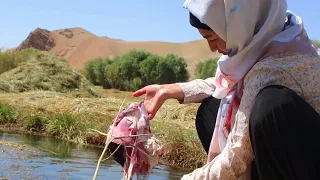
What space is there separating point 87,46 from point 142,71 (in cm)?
1485

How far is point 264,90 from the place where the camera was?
4.45 ft

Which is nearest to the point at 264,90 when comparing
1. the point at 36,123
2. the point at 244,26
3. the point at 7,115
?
the point at 244,26

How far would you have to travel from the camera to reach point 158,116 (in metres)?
6.29

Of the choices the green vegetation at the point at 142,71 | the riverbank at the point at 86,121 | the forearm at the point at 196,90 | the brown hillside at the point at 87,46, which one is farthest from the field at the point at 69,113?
the brown hillside at the point at 87,46

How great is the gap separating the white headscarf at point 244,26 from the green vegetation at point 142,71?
11.1 m

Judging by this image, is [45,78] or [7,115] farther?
[45,78]

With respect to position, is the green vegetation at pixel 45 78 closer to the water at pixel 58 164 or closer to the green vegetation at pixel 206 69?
the green vegetation at pixel 206 69

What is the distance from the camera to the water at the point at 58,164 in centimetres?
330

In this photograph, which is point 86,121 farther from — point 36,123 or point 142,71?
point 142,71

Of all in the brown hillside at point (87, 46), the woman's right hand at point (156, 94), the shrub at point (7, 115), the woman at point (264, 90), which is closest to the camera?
the woman at point (264, 90)

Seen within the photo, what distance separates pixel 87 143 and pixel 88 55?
2176cm

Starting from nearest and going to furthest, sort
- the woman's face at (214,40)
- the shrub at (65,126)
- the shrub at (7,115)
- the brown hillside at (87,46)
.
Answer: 1. the woman's face at (214,40)
2. the shrub at (65,126)
3. the shrub at (7,115)
4. the brown hillside at (87,46)

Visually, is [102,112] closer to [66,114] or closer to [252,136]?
[66,114]

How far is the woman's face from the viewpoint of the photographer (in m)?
1.52
